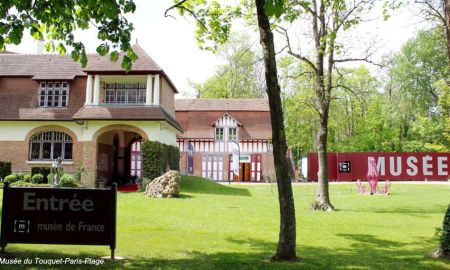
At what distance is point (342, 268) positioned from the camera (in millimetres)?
7215

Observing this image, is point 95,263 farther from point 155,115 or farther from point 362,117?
point 362,117

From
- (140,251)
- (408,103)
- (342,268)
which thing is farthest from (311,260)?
(408,103)

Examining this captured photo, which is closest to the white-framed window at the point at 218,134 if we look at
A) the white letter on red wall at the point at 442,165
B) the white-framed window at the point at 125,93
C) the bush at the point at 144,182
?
the white-framed window at the point at 125,93

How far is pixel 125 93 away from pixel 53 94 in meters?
4.67

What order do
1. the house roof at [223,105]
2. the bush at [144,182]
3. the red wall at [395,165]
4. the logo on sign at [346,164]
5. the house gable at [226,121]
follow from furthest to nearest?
the house roof at [223,105]
the house gable at [226,121]
the logo on sign at [346,164]
the red wall at [395,165]
the bush at [144,182]

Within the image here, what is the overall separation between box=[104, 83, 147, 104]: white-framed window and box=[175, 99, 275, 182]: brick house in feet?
52.1

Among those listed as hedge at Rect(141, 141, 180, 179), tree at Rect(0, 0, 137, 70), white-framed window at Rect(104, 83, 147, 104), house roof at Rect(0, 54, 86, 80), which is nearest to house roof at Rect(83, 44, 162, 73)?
white-framed window at Rect(104, 83, 147, 104)

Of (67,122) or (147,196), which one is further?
(67,122)

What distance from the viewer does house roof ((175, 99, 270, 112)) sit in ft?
146

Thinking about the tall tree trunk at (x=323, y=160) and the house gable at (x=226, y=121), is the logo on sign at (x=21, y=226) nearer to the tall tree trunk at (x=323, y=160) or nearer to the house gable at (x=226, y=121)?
the tall tree trunk at (x=323, y=160)

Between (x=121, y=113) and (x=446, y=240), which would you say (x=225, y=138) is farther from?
(x=446, y=240)

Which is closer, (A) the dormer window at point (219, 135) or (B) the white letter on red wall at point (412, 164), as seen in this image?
(B) the white letter on red wall at point (412, 164)

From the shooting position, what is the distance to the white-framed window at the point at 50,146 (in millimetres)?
26141

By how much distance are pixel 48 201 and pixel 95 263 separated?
4.42 feet
